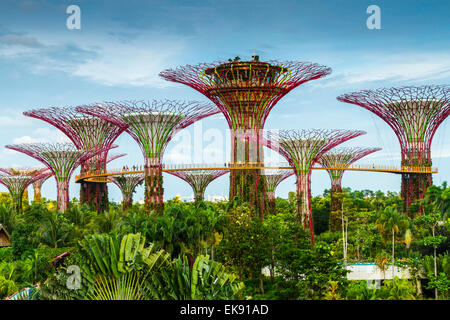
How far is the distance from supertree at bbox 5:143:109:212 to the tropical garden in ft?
15.7

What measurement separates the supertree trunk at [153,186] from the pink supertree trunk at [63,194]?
393 inches

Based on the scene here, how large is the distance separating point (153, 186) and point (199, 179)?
19.1m

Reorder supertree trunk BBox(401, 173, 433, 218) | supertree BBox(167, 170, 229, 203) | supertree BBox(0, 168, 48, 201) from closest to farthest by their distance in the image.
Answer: supertree trunk BBox(401, 173, 433, 218) < supertree BBox(167, 170, 229, 203) < supertree BBox(0, 168, 48, 201)

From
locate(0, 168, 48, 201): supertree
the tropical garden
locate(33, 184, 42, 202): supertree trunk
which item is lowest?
the tropical garden

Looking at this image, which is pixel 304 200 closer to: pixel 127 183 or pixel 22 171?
pixel 127 183

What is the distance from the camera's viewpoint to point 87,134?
46.2 meters

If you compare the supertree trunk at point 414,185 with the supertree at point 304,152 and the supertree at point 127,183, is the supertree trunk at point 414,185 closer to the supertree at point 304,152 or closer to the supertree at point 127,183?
the supertree at point 304,152

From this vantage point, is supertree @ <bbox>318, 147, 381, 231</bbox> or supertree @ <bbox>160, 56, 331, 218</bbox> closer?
supertree @ <bbox>160, 56, 331, 218</bbox>

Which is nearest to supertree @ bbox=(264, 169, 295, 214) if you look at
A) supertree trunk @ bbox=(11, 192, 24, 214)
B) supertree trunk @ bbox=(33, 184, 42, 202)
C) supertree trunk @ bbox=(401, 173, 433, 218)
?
supertree trunk @ bbox=(401, 173, 433, 218)

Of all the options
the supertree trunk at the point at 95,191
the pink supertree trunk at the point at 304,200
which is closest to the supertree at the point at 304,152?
the pink supertree trunk at the point at 304,200

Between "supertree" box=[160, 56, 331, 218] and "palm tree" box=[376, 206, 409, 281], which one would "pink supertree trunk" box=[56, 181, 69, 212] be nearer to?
"supertree" box=[160, 56, 331, 218]

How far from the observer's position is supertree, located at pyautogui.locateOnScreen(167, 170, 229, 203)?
57500 millimetres

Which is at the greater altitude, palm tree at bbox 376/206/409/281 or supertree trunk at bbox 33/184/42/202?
supertree trunk at bbox 33/184/42/202
